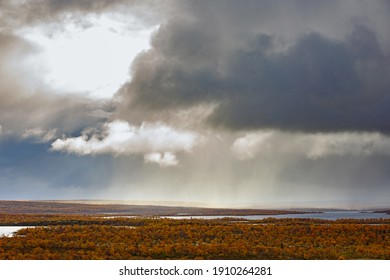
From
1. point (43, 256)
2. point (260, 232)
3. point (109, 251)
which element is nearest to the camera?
point (43, 256)

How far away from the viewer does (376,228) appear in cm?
3278

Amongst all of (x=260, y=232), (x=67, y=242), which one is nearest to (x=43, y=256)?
(x=67, y=242)

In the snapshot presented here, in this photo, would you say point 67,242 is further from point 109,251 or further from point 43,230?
point 43,230

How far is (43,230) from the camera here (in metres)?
35.3

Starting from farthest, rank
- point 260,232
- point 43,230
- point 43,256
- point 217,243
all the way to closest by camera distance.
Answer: point 43,230 → point 260,232 → point 217,243 → point 43,256

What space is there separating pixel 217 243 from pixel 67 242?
9.45 metres

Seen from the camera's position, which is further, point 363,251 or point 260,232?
point 260,232

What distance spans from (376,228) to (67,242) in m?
21.7
